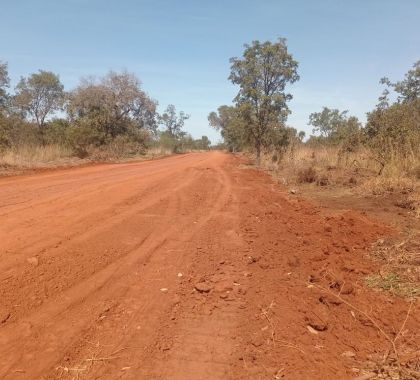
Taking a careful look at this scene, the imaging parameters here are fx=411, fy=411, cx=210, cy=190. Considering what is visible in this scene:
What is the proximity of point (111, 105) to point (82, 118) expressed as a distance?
11.7ft

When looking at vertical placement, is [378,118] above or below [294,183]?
above

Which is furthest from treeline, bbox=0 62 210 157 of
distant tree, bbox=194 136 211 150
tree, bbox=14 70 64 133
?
distant tree, bbox=194 136 211 150

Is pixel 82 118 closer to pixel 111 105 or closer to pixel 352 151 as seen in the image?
pixel 111 105

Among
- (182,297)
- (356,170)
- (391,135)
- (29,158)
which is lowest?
(182,297)

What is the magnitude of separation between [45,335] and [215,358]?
4.46 feet

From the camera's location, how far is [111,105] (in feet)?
105

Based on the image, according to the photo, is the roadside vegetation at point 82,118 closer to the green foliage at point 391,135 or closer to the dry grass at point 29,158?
the dry grass at point 29,158

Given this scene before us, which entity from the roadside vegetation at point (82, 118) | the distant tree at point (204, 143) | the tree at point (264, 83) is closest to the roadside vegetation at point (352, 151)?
the tree at point (264, 83)

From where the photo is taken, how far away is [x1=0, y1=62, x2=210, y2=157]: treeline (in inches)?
1006

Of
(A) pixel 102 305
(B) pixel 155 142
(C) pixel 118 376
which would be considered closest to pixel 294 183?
(A) pixel 102 305

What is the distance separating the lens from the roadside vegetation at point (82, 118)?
24531 millimetres

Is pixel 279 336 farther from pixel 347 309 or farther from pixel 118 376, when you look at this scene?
pixel 118 376

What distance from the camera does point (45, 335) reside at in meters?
3.25

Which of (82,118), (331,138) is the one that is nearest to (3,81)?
(82,118)
